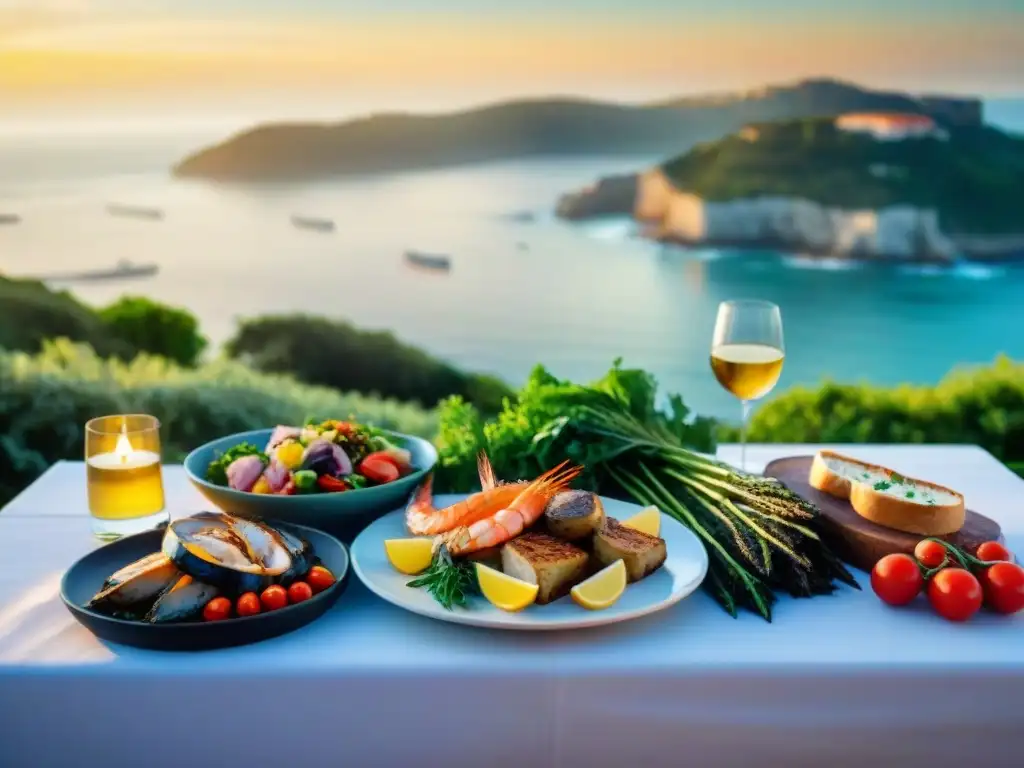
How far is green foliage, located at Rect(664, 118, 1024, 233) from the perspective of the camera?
6.12 metres

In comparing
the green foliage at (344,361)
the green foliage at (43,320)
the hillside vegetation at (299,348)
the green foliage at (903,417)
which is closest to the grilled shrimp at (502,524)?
the green foliage at (903,417)

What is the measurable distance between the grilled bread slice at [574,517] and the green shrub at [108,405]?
7.74ft

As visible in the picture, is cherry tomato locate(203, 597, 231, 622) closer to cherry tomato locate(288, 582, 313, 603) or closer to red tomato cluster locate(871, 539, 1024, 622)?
cherry tomato locate(288, 582, 313, 603)

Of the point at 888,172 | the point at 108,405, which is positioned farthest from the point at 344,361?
the point at 888,172

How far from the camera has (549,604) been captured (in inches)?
58.4

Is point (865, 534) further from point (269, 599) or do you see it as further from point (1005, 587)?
point (269, 599)

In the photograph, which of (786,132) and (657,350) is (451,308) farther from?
(786,132)

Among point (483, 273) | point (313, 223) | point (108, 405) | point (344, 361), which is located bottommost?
point (344, 361)

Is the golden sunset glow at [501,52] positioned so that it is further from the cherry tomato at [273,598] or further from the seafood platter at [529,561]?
the cherry tomato at [273,598]

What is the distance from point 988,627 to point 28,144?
19.1 feet

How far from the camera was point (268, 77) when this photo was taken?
20.1 feet

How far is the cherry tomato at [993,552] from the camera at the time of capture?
5.25ft

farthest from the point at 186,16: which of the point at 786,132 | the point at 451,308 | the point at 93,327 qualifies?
the point at 786,132

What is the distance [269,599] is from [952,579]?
37.1 inches
